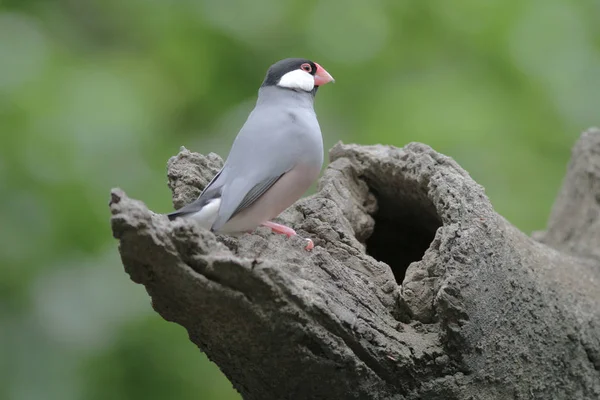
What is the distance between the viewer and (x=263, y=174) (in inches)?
73.6

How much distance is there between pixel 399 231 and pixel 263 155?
0.96 meters

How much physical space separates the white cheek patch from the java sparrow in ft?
0.40

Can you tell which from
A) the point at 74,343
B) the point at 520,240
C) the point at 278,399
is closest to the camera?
the point at 278,399

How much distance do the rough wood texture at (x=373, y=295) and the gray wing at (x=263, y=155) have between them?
14cm

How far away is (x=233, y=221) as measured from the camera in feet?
6.21

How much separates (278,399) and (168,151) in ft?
5.77

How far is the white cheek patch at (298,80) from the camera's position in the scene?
221 cm

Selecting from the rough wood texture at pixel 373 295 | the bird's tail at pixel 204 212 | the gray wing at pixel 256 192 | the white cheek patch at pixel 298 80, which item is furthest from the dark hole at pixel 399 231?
the bird's tail at pixel 204 212

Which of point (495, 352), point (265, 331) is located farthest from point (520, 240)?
point (265, 331)

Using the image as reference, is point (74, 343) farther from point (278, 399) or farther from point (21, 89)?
point (278, 399)

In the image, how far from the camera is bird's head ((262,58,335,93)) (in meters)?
2.21

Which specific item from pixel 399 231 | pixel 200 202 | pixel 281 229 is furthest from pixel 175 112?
pixel 200 202

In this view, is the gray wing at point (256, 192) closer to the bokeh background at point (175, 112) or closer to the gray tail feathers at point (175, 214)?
the gray tail feathers at point (175, 214)

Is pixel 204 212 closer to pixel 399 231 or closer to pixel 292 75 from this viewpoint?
pixel 292 75
